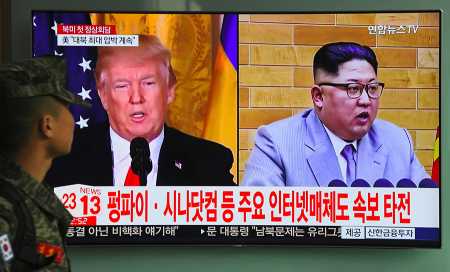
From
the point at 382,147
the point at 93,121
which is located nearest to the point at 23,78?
the point at 93,121

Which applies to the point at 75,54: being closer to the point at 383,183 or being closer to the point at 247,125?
the point at 247,125

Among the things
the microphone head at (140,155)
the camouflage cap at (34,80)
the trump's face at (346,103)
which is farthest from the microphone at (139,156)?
the camouflage cap at (34,80)

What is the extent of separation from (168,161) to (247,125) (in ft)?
1.40

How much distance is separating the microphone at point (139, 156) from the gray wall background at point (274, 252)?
→ 43 cm

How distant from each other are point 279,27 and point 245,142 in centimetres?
59

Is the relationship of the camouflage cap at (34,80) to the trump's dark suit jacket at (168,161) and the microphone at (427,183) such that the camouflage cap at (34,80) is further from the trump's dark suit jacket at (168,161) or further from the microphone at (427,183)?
the microphone at (427,183)

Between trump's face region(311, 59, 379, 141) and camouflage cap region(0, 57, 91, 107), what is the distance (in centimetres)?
242

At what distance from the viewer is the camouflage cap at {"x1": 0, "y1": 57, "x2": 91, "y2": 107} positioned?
128cm

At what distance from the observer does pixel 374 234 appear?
3658 millimetres

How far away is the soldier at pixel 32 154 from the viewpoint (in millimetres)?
1253

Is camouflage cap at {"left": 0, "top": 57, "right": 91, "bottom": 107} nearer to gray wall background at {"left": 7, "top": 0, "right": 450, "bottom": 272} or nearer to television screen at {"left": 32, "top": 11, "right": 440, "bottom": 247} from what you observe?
television screen at {"left": 32, "top": 11, "right": 440, "bottom": 247}

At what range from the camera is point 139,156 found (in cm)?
370

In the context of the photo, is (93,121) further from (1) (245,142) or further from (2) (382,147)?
(2) (382,147)

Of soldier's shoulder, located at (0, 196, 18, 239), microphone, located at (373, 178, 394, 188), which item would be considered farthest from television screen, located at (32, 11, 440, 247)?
soldier's shoulder, located at (0, 196, 18, 239)
